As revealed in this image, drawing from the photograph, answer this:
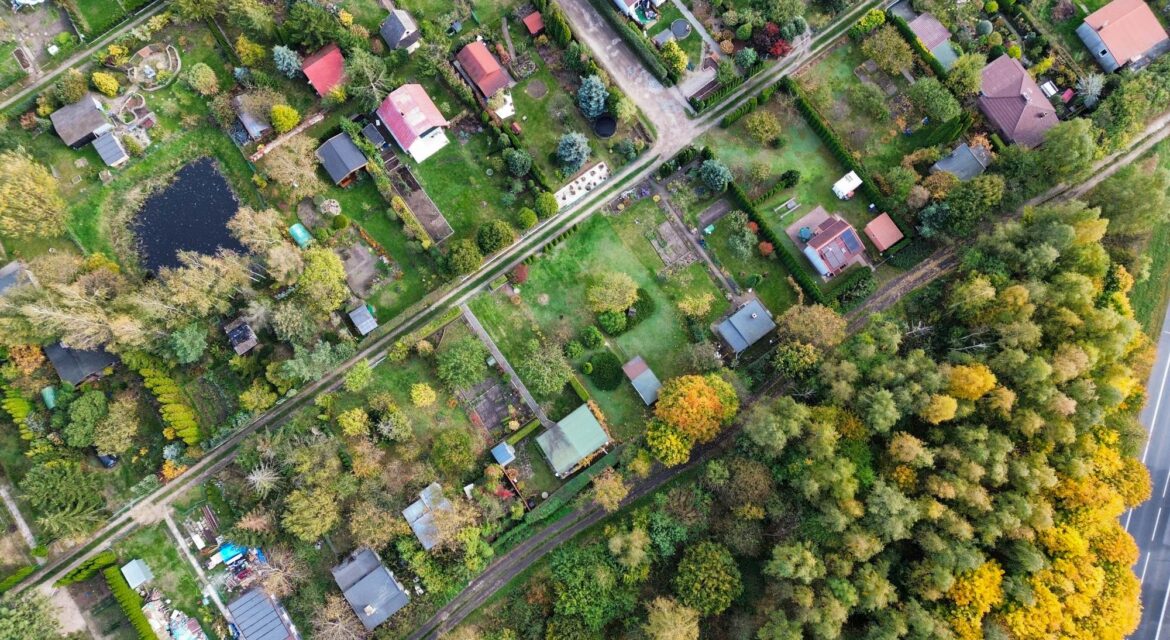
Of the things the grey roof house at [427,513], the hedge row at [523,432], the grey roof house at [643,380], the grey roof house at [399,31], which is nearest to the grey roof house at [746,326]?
the grey roof house at [643,380]

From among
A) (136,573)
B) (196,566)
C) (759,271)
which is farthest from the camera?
(759,271)

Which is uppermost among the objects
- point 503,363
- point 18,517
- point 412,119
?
point 412,119

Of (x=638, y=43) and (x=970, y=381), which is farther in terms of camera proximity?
(x=638, y=43)

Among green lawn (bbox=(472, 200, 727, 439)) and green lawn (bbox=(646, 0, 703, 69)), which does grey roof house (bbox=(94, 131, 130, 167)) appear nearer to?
green lawn (bbox=(472, 200, 727, 439))

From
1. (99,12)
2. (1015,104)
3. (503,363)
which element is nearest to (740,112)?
(1015,104)

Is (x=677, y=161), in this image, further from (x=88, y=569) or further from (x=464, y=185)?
(x=88, y=569)

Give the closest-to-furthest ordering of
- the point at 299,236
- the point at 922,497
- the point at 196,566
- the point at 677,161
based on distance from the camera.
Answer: the point at 922,497, the point at 196,566, the point at 299,236, the point at 677,161
